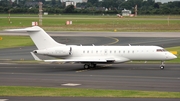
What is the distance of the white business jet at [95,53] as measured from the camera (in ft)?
156

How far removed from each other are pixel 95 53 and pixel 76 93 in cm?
1647

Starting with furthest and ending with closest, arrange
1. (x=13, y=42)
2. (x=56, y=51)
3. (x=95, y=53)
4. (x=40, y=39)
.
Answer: (x=13, y=42)
(x=40, y=39)
(x=95, y=53)
(x=56, y=51)

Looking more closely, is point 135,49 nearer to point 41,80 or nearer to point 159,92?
point 41,80

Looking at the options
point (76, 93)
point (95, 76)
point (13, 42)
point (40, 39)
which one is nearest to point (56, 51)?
point (40, 39)

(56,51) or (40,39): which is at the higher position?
(40,39)

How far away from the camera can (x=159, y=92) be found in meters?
32.5

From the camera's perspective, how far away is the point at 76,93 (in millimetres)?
32406

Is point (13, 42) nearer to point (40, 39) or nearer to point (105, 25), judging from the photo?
point (40, 39)

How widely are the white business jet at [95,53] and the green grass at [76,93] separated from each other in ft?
41.3

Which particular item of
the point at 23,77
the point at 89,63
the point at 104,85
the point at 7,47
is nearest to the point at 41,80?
the point at 23,77

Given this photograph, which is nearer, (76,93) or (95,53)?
(76,93)

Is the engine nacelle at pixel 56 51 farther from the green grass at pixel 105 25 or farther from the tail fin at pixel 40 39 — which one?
the green grass at pixel 105 25

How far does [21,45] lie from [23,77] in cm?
3304

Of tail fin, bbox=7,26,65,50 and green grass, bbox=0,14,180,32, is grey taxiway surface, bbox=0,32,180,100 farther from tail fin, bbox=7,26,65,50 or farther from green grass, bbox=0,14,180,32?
green grass, bbox=0,14,180,32
